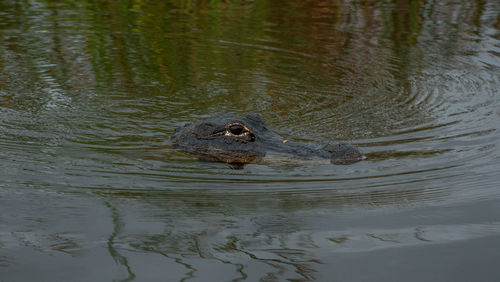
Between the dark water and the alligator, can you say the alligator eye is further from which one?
the dark water

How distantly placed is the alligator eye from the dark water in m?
0.46

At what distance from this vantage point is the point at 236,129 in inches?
216

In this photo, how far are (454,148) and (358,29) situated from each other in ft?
18.3

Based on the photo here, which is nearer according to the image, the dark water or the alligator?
the dark water

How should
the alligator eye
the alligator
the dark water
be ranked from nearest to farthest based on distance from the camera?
the dark water
the alligator
the alligator eye

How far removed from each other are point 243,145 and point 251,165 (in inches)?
16.0

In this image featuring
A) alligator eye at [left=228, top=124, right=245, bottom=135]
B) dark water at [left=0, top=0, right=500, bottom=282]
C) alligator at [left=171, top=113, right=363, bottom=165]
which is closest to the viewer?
dark water at [left=0, top=0, right=500, bottom=282]

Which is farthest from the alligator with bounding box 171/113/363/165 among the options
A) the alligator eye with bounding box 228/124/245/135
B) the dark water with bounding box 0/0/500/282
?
the dark water with bounding box 0/0/500/282

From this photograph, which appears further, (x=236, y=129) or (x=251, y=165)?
(x=236, y=129)

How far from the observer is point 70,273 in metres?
3.00

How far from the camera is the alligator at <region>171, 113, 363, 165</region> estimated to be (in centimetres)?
500

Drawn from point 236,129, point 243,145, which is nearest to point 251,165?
point 243,145

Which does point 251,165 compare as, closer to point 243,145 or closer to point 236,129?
point 243,145

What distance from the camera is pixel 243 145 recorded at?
542cm
